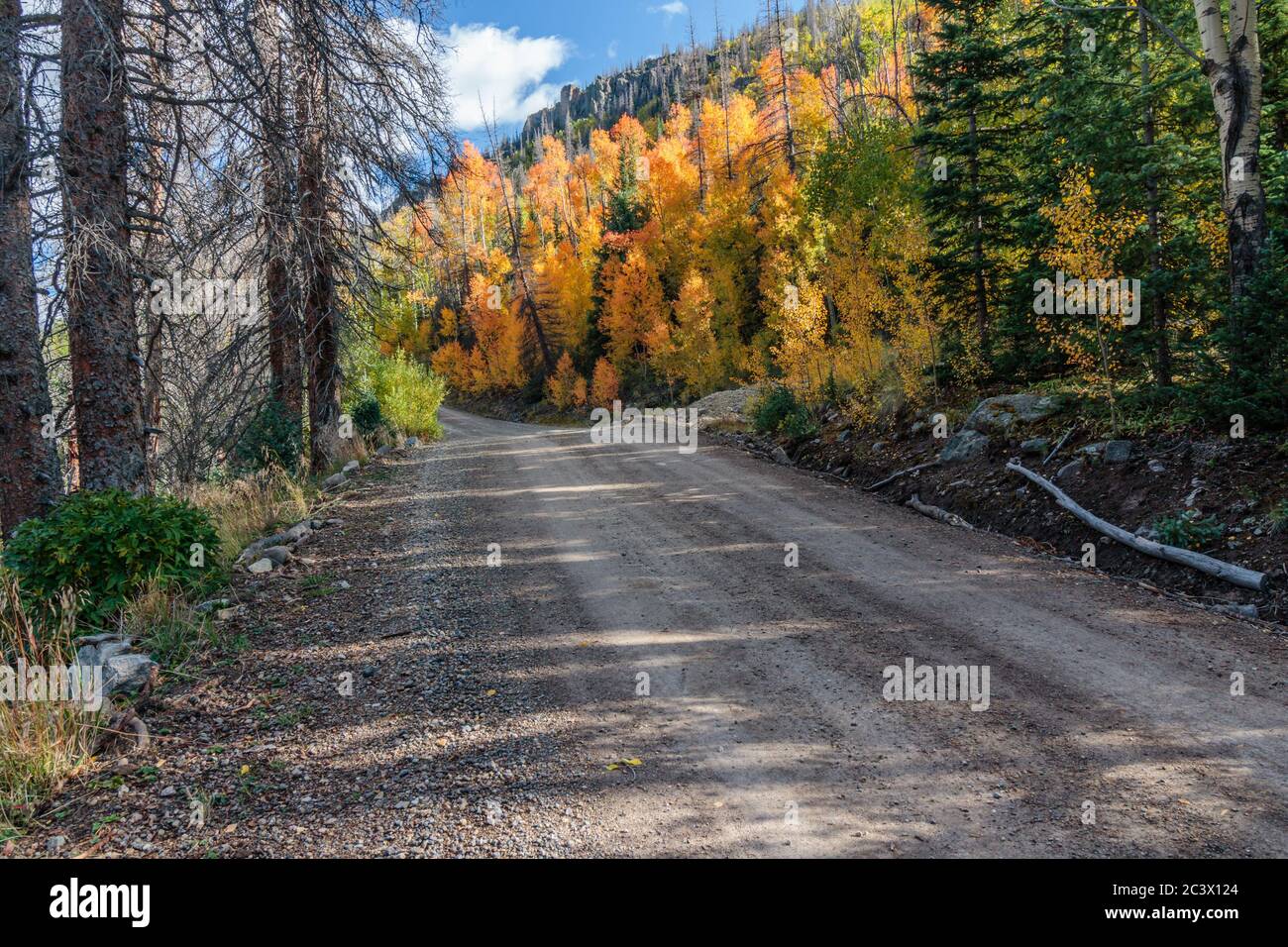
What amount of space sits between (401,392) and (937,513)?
17204 millimetres

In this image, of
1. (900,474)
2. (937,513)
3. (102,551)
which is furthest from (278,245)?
(900,474)

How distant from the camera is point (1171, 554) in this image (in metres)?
6.95

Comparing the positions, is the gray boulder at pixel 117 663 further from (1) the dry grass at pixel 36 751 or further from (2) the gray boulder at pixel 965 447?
(2) the gray boulder at pixel 965 447

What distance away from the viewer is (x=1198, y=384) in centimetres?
812

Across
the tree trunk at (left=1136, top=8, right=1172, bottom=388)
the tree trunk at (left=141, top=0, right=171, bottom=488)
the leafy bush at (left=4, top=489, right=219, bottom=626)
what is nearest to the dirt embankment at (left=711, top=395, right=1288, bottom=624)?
the tree trunk at (left=1136, top=8, right=1172, bottom=388)

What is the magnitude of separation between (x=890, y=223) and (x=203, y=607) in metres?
17.4

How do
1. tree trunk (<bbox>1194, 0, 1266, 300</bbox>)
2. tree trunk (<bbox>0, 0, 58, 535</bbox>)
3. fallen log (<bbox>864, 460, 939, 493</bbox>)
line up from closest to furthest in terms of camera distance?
1. tree trunk (<bbox>0, 0, 58, 535</bbox>)
2. tree trunk (<bbox>1194, 0, 1266, 300</bbox>)
3. fallen log (<bbox>864, 460, 939, 493</bbox>)

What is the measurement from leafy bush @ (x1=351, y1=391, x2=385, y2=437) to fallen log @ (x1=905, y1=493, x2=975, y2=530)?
44.7 feet

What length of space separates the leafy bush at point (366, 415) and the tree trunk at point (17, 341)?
11369 mm

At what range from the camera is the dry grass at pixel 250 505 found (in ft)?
27.6

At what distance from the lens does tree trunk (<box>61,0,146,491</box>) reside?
600cm

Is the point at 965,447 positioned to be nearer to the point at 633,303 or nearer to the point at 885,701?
the point at 885,701

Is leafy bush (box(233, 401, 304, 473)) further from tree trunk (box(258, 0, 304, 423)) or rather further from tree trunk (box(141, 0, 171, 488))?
tree trunk (box(141, 0, 171, 488))
